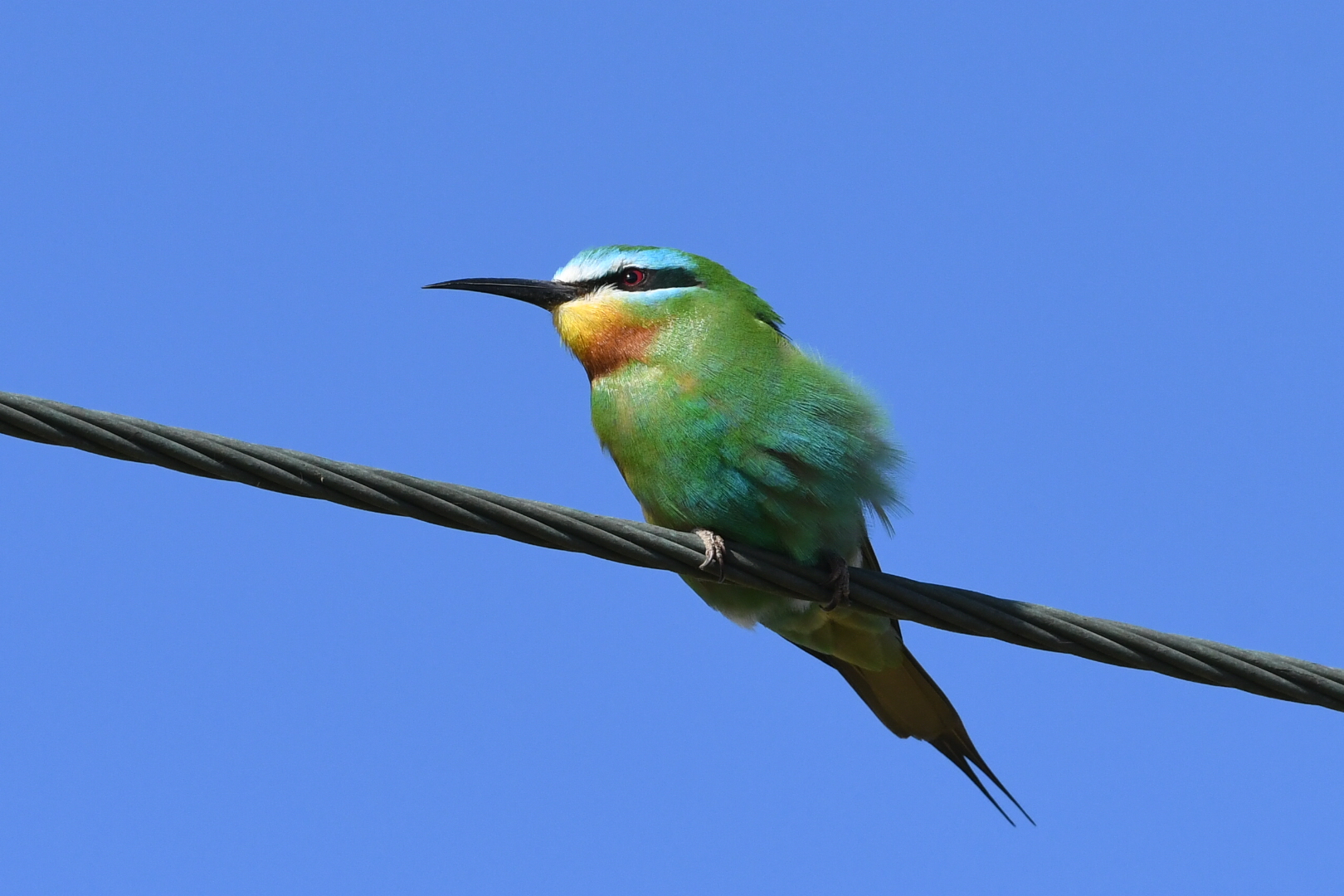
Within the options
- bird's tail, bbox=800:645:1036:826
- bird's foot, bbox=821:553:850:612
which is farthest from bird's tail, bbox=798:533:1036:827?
bird's foot, bbox=821:553:850:612

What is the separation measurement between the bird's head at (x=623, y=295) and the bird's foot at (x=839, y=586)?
0.90 metres

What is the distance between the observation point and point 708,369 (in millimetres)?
3934

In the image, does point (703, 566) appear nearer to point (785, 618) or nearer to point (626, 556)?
point (626, 556)

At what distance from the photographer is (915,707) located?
172 inches

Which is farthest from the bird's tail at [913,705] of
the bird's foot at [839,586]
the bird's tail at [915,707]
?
the bird's foot at [839,586]

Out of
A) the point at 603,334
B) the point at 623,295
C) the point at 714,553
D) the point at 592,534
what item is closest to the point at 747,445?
the point at 714,553

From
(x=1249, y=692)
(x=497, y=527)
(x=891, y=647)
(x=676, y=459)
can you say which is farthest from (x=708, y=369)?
(x=1249, y=692)

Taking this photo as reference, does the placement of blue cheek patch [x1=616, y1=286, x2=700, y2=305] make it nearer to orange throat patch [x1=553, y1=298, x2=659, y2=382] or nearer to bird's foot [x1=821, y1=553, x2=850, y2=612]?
orange throat patch [x1=553, y1=298, x2=659, y2=382]

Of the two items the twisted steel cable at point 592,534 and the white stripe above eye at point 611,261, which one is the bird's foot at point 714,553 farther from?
the white stripe above eye at point 611,261

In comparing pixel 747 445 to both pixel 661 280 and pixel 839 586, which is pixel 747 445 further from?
pixel 661 280

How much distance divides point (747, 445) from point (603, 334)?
656mm

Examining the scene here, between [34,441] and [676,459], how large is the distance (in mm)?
1708

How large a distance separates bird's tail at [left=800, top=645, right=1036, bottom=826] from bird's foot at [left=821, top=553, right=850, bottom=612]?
0.82 m

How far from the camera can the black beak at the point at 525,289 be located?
14.9 feet
